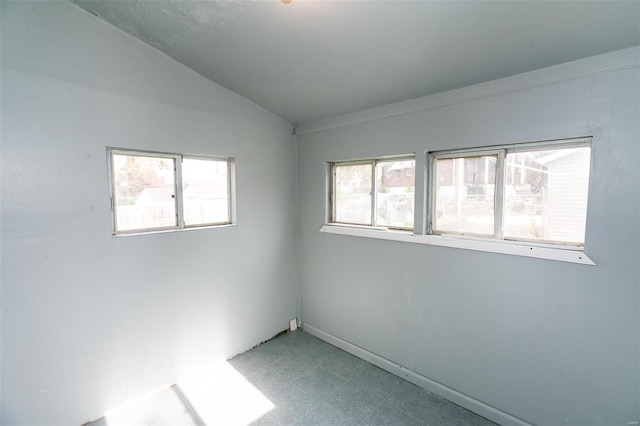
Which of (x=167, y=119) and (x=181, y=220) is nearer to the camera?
(x=167, y=119)

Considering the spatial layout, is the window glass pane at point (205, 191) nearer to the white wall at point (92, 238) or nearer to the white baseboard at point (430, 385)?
the white wall at point (92, 238)

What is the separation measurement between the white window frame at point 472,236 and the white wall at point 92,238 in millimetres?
1606

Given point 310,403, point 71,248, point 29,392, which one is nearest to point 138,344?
point 29,392

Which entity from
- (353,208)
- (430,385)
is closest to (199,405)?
(430,385)

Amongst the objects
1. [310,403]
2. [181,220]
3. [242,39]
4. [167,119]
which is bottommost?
[310,403]

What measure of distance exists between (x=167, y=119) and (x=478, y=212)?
2.55 metres

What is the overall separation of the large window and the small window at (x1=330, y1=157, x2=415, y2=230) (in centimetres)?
114

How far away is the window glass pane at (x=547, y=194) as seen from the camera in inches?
67.4

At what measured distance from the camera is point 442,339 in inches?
89.0

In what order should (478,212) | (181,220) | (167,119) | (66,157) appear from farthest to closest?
1. (181,220)
2. (167,119)
3. (478,212)
4. (66,157)

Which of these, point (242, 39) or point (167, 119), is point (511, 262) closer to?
point (242, 39)

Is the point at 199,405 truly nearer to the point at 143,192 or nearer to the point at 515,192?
the point at 143,192

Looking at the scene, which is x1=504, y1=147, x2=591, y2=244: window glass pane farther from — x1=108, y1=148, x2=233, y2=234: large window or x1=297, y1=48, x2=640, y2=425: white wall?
x1=108, y1=148, x2=233, y2=234: large window

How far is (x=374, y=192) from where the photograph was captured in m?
2.75
